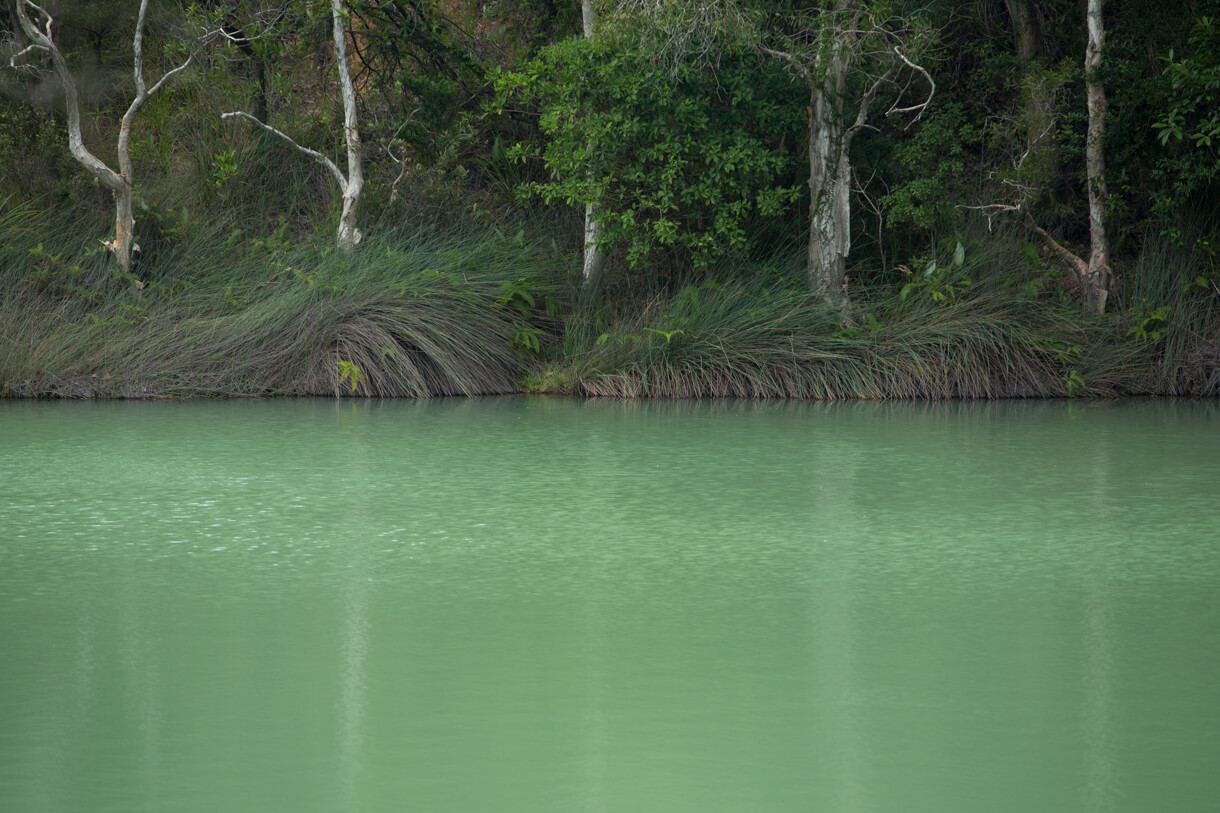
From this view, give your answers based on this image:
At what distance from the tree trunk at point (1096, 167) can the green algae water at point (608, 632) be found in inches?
177

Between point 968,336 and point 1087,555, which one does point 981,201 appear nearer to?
point 968,336

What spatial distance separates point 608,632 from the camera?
3.51 m

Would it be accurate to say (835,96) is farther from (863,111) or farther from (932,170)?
(932,170)

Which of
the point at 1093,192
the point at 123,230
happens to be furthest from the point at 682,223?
the point at 123,230

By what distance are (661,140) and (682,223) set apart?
2.51 ft

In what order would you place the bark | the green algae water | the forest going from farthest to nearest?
1. the bark
2. the forest
3. the green algae water

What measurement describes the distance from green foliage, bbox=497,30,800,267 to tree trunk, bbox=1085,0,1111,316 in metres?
2.28

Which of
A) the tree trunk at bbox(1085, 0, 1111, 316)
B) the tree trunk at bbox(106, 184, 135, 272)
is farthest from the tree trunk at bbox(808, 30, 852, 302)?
the tree trunk at bbox(106, 184, 135, 272)

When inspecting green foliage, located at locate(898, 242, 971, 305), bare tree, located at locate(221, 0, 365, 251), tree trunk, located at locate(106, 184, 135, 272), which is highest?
bare tree, located at locate(221, 0, 365, 251)

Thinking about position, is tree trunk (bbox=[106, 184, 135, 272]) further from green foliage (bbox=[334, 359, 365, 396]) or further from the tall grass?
the tall grass

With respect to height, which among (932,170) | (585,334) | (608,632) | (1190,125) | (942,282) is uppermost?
(1190,125)

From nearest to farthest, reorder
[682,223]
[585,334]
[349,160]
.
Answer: [585,334] < [682,223] < [349,160]

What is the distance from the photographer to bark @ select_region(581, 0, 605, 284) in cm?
1091

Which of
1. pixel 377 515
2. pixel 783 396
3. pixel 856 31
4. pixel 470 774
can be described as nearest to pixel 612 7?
pixel 856 31
